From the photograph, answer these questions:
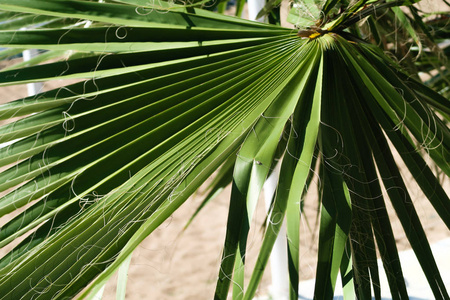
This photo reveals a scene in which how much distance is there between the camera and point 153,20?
3.06ft

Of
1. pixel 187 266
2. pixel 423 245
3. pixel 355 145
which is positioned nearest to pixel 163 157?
pixel 355 145

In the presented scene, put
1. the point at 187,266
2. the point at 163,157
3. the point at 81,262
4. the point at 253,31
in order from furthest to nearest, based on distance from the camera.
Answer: the point at 187,266 → the point at 253,31 → the point at 163,157 → the point at 81,262

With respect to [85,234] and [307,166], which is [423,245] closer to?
[307,166]

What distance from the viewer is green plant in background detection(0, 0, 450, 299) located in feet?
2.51

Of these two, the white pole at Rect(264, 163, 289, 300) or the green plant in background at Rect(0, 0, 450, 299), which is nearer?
the green plant in background at Rect(0, 0, 450, 299)

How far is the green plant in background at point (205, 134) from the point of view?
2.51 feet

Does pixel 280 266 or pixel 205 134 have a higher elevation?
pixel 205 134

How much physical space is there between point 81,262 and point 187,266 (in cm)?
292

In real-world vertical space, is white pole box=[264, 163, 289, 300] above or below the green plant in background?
below

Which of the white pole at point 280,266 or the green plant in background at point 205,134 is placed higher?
the green plant in background at point 205,134

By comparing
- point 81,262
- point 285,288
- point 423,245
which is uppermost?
point 81,262

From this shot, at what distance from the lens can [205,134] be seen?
864 mm

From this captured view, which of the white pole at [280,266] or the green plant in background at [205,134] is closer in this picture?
the green plant in background at [205,134]

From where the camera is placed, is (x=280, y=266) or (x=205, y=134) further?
(x=280, y=266)
